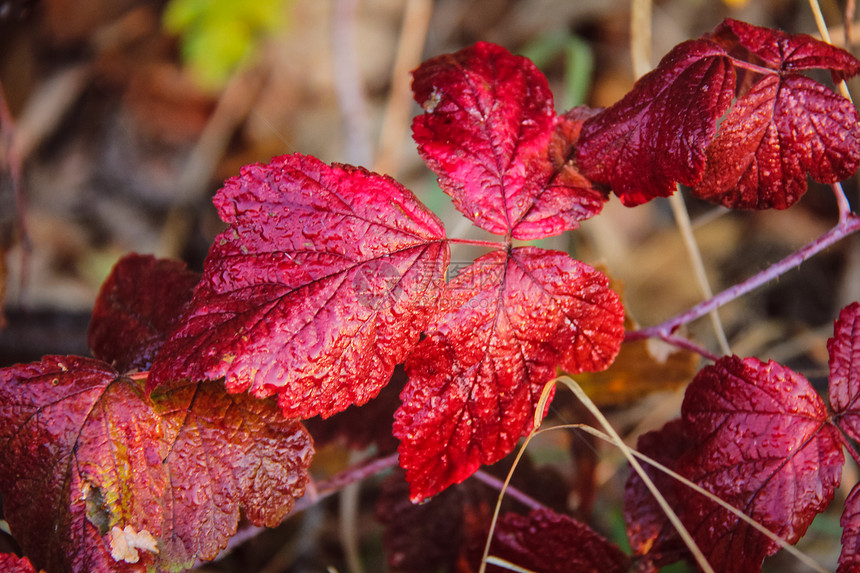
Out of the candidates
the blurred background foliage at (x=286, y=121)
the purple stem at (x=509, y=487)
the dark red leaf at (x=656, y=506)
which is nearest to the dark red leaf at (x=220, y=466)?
the purple stem at (x=509, y=487)

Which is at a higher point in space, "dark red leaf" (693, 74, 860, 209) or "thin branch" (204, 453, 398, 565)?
"dark red leaf" (693, 74, 860, 209)

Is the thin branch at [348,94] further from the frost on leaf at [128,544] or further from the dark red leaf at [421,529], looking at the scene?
the frost on leaf at [128,544]

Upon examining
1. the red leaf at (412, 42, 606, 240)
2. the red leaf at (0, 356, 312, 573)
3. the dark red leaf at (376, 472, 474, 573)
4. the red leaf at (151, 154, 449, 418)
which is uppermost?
the red leaf at (412, 42, 606, 240)

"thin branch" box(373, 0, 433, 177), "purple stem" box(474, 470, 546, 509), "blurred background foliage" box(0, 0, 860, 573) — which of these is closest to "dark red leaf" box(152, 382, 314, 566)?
"purple stem" box(474, 470, 546, 509)

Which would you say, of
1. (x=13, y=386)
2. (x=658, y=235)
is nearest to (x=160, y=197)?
(x=13, y=386)

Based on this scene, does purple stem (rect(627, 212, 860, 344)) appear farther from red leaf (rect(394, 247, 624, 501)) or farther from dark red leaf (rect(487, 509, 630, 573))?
dark red leaf (rect(487, 509, 630, 573))

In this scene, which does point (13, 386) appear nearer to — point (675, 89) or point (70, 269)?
point (675, 89)
